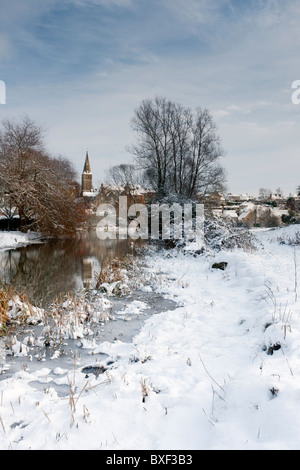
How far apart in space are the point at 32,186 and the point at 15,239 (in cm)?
450

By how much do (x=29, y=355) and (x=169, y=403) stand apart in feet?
8.28

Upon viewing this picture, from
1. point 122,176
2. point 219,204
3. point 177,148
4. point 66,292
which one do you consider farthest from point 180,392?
point 122,176

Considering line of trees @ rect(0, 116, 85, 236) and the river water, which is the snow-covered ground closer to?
line of trees @ rect(0, 116, 85, 236)

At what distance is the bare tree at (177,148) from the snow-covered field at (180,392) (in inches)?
680

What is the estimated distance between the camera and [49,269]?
12.3m

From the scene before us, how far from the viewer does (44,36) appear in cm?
975

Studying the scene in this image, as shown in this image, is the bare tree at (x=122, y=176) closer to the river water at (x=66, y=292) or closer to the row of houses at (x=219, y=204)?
the row of houses at (x=219, y=204)

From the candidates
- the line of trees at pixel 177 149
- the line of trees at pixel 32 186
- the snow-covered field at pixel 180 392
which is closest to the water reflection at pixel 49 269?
the snow-covered field at pixel 180 392

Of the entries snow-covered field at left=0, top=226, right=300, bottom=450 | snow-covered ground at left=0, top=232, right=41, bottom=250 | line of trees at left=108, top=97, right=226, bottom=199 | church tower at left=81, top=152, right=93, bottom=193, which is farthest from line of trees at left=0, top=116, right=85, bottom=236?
church tower at left=81, top=152, right=93, bottom=193

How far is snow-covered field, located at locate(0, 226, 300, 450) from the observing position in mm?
2453

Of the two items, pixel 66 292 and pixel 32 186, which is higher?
pixel 32 186

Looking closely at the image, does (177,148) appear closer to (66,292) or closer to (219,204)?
(219,204)

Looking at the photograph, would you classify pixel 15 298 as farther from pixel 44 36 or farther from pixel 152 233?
pixel 152 233

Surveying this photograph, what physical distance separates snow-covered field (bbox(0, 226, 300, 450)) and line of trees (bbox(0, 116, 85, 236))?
2062cm
